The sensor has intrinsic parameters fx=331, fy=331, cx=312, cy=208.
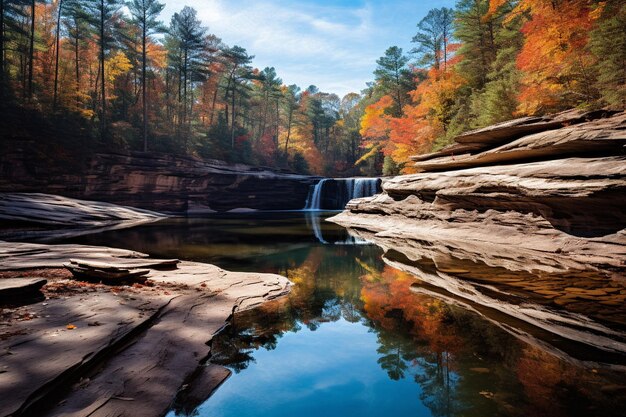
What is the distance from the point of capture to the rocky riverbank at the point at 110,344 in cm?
245

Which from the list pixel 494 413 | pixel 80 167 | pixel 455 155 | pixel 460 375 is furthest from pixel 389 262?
pixel 80 167

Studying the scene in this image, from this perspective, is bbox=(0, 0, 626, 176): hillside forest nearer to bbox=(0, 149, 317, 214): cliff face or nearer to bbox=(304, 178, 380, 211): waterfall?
bbox=(0, 149, 317, 214): cliff face

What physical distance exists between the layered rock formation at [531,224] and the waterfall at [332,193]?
15.3 m

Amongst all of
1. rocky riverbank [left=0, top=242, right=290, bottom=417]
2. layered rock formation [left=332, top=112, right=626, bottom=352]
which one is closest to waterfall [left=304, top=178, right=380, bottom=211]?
layered rock formation [left=332, top=112, right=626, bottom=352]

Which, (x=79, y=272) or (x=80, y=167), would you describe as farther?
(x=80, y=167)

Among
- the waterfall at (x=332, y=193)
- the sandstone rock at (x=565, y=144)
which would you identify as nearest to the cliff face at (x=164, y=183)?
the waterfall at (x=332, y=193)

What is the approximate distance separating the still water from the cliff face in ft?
86.1

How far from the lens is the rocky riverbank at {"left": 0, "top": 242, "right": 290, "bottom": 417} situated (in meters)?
2.45

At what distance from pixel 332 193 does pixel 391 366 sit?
31028 millimetres

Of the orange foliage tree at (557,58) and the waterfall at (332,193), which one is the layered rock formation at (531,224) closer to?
the orange foliage tree at (557,58)

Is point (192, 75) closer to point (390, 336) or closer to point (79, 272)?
point (79, 272)

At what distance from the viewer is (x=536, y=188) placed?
9742 mm

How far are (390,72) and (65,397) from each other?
138ft

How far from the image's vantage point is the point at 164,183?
29891mm
